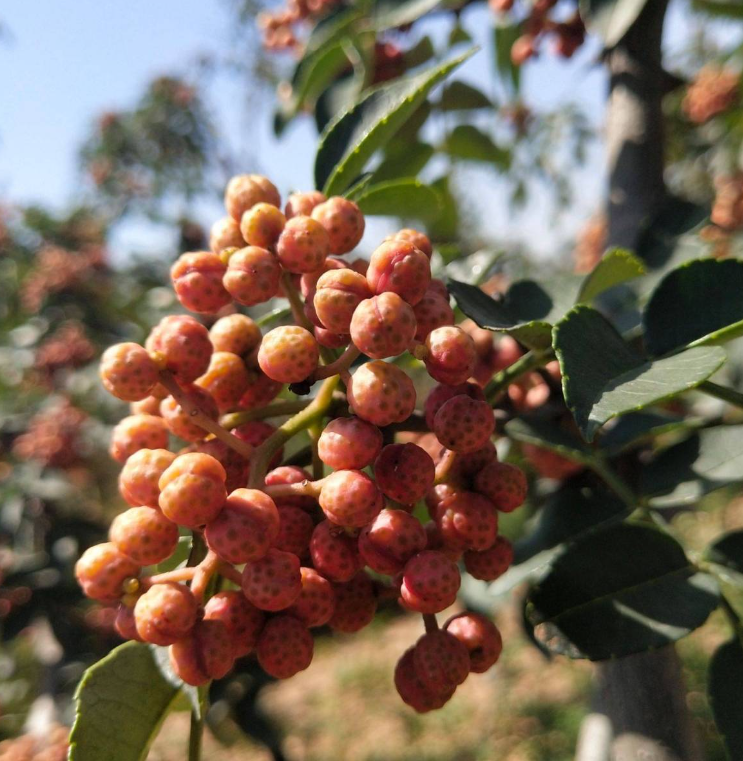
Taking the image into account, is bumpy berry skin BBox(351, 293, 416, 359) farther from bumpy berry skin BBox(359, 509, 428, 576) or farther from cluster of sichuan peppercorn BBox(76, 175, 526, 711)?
bumpy berry skin BBox(359, 509, 428, 576)

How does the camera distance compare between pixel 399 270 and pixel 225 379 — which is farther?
pixel 225 379

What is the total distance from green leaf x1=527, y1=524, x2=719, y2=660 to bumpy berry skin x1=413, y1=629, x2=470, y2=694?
4.3 inches

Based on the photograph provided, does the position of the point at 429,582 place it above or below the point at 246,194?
below

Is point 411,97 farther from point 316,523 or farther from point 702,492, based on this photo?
point 702,492

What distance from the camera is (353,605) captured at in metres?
0.68

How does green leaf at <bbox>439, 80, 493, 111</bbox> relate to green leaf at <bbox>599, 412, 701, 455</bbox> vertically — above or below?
above

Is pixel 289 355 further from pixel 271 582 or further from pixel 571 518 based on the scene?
pixel 571 518

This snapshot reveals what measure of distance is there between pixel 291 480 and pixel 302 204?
282mm

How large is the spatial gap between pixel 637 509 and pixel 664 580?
12 centimetres

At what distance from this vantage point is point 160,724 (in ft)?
2.22

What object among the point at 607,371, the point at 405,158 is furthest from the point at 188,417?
the point at 405,158

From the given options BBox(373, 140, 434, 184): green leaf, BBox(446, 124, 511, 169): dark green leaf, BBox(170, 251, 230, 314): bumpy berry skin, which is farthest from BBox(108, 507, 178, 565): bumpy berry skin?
BBox(446, 124, 511, 169): dark green leaf

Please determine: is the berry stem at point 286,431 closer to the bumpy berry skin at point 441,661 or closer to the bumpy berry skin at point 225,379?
the bumpy berry skin at point 225,379

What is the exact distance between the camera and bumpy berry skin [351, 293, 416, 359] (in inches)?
21.6
